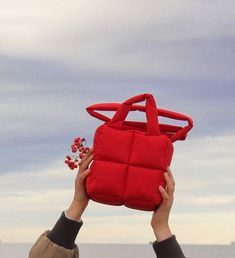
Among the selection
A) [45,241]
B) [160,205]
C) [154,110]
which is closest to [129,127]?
[154,110]

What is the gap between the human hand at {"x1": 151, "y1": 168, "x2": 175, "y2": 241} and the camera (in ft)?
17.2

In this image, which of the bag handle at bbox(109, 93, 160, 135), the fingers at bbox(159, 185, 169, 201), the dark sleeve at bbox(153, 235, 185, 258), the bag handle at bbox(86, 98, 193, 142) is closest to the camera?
the dark sleeve at bbox(153, 235, 185, 258)

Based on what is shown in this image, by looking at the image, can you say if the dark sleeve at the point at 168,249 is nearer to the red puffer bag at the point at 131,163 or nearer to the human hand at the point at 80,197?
the red puffer bag at the point at 131,163

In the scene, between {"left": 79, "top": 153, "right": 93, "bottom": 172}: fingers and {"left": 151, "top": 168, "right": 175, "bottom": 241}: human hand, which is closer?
{"left": 151, "top": 168, "right": 175, "bottom": 241}: human hand

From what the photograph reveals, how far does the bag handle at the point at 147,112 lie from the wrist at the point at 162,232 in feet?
2.40

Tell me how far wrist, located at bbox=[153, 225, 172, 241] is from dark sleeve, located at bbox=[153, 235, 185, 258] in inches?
1.6

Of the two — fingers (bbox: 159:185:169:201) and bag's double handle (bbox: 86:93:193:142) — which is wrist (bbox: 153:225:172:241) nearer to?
fingers (bbox: 159:185:169:201)

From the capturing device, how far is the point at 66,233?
5.41 metres

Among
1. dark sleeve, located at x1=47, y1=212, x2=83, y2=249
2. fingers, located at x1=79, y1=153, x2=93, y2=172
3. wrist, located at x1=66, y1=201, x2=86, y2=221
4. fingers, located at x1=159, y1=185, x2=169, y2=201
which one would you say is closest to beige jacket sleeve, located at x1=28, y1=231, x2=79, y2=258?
dark sleeve, located at x1=47, y1=212, x2=83, y2=249

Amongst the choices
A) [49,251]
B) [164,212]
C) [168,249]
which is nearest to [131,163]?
[164,212]

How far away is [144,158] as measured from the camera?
17.5 ft

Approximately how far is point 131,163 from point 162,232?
0.57 meters

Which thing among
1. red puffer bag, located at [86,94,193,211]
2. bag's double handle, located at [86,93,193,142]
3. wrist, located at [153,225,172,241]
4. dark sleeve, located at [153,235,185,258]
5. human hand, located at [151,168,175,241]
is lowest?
dark sleeve, located at [153,235,185,258]

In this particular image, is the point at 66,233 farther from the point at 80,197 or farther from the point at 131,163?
the point at 131,163
